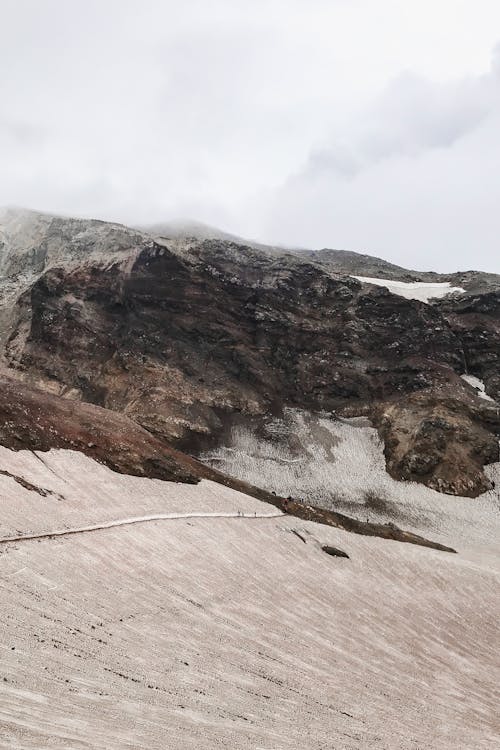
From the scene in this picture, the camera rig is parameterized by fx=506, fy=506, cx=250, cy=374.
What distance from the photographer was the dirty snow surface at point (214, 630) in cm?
1112

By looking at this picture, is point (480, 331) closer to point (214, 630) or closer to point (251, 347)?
point (251, 347)

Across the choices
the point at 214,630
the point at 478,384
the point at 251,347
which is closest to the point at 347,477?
the point at 251,347

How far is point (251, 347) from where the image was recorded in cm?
8231

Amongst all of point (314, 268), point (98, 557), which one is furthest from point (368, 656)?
point (314, 268)

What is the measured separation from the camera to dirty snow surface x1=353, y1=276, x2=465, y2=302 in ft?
304

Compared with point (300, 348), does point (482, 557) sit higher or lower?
lower

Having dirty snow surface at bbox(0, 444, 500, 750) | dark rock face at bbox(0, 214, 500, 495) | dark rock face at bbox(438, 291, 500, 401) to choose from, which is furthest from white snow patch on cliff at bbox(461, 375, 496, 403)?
dirty snow surface at bbox(0, 444, 500, 750)

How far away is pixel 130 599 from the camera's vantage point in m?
17.3

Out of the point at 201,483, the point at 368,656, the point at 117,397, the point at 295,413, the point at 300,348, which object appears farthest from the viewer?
the point at 300,348

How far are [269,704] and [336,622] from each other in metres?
9.18

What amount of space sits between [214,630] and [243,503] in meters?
19.1

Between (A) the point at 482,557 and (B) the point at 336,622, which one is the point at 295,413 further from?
(B) the point at 336,622

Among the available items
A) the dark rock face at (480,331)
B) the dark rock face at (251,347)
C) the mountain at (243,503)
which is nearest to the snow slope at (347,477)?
the mountain at (243,503)

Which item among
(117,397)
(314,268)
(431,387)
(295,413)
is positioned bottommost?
(117,397)
